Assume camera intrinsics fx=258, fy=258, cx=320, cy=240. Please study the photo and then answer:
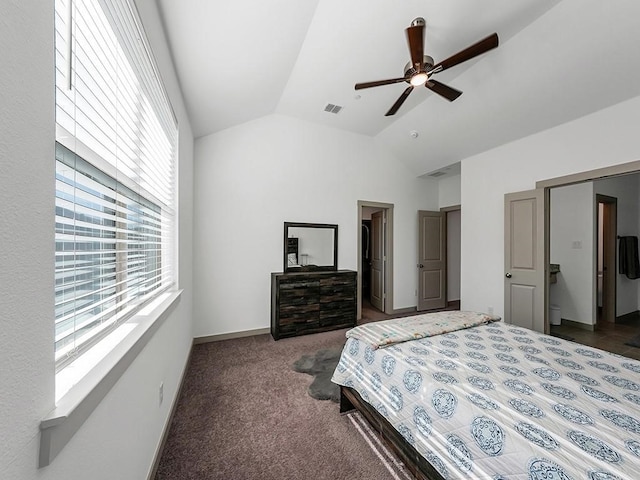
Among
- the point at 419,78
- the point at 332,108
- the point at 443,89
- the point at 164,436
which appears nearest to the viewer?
the point at 164,436

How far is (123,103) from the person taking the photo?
3.90 ft

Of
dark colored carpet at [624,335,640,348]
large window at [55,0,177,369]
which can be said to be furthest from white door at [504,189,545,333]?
large window at [55,0,177,369]

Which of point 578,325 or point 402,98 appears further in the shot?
point 578,325

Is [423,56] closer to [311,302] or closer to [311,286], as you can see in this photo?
[311,286]

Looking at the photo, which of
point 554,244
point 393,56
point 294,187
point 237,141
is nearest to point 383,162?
point 294,187

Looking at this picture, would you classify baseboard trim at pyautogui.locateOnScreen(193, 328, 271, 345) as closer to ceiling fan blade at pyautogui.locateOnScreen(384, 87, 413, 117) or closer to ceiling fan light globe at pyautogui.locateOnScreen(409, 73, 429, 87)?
ceiling fan blade at pyautogui.locateOnScreen(384, 87, 413, 117)

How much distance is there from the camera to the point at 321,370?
2717 millimetres

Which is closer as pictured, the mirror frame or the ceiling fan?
the ceiling fan

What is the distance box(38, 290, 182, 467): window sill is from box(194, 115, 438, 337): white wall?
7.79 ft

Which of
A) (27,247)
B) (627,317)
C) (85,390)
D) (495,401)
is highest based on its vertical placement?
(27,247)

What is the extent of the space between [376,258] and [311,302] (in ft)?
6.74

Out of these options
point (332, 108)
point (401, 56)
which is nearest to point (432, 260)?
point (332, 108)

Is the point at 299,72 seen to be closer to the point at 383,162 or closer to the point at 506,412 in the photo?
the point at 383,162

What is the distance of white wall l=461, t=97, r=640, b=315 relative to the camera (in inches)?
103
